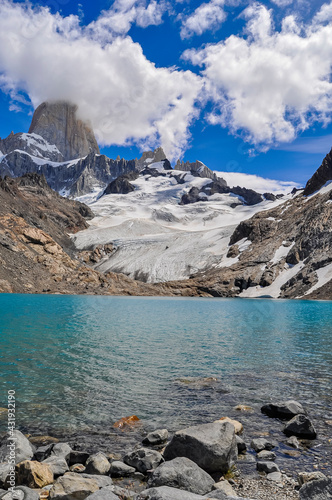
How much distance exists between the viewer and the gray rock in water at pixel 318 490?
559 centimetres

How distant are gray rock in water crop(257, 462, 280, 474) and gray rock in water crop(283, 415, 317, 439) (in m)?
2.06

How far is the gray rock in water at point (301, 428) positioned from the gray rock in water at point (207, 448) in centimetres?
227

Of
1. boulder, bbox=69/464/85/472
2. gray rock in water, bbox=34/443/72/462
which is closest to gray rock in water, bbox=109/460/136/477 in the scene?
boulder, bbox=69/464/85/472

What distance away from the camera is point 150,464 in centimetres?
762

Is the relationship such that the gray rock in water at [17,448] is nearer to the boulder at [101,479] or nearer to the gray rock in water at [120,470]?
the boulder at [101,479]

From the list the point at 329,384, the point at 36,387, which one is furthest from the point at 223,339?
the point at 36,387

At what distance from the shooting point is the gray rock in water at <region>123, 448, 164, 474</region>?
7574 mm

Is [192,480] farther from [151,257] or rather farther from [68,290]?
[151,257]

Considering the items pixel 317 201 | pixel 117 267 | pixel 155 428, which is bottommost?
pixel 155 428

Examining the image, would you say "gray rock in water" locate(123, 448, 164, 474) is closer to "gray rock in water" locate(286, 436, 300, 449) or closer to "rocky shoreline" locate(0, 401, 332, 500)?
"rocky shoreline" locate(0, 401, 332, 500)

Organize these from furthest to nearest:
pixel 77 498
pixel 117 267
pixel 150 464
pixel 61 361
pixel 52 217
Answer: pixel 52 217 < pixel 117 267 < pixel 61 361 < pixel 150 464 < pixel 77 498

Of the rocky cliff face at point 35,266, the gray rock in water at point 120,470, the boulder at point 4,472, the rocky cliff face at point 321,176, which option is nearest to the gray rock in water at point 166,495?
the gray rock in water at point 120,470

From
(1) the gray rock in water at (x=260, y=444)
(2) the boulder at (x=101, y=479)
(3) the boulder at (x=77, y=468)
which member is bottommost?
(3) the boulder at (x=77, y=468)

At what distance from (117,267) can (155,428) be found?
125m
